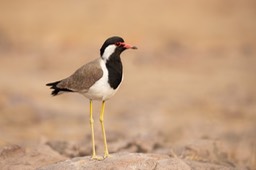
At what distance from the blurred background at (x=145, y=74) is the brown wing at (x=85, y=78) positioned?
2.14 m

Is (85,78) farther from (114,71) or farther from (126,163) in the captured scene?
(126,163)

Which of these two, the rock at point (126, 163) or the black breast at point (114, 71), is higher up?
the black breast at point (114, 71)

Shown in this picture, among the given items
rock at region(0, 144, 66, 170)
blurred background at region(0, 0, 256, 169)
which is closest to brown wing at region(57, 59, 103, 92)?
rock at region(0, 144, 66, 170)

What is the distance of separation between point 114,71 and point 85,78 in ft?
1.08

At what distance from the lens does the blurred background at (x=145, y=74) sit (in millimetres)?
13930

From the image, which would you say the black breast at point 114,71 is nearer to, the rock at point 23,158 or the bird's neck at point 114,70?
the bird's neck at point 114,70

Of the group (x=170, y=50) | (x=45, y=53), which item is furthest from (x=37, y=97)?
(x=170, y=50)

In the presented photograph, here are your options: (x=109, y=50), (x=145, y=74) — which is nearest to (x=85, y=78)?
(x=109, y=50)

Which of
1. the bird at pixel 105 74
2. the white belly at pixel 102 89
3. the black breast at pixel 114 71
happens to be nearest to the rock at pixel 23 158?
the bird at pixel 105 74

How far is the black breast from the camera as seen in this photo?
795 centimetres

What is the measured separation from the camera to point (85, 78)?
807 cm

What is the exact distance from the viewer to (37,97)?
17.5 m

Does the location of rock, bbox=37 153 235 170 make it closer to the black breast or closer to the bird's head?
the black breast

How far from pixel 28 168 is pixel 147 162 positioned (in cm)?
149
